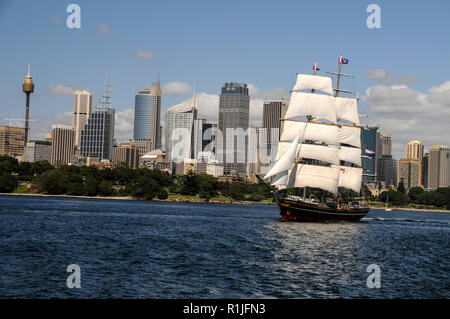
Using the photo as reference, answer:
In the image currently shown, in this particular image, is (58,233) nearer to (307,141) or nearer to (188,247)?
(188,247)

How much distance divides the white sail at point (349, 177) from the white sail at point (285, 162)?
2124cm

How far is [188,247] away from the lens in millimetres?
59750

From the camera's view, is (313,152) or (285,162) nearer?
(285,162)

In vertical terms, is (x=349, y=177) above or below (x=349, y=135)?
below

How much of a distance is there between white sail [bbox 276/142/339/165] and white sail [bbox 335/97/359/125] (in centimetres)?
1654

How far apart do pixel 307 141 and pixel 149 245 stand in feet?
240

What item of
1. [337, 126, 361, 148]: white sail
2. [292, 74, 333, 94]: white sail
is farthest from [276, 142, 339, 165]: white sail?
[292, 74, 333, 94]: white sail

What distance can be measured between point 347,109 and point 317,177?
979 inches

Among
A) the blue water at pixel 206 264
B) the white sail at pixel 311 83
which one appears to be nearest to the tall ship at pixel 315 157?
the white sail at pixel 311 83

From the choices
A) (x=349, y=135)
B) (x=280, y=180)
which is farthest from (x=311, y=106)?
(x=280, y=180)

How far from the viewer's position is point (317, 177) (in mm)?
122812

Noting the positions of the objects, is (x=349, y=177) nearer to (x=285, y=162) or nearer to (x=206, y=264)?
(x=285, y=162)

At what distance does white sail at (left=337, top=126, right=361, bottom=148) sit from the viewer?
450ft
